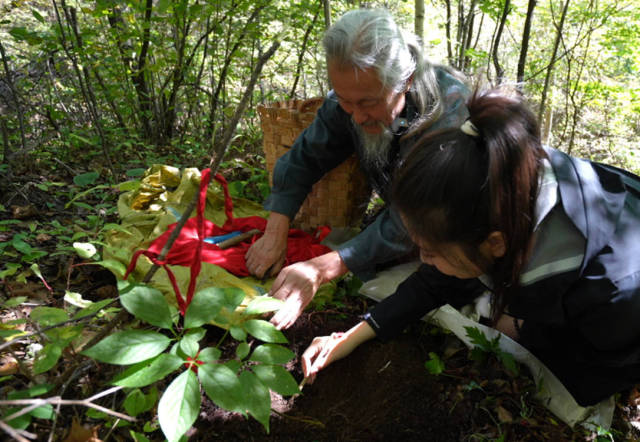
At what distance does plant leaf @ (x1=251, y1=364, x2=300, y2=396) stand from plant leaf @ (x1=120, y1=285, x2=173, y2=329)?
0.23 meters

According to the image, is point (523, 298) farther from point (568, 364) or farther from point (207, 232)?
point (207, 232)

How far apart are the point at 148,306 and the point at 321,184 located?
1.45 meters

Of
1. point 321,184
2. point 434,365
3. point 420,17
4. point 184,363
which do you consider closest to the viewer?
point 184,363

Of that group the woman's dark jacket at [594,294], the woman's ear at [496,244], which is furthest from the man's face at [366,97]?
the woman's ear at [496,244]

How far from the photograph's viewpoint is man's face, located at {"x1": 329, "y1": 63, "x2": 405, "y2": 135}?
4.97ft

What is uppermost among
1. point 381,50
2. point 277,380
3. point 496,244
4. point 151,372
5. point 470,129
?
point 381,50

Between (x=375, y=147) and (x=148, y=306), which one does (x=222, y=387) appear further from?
(x=375, y=147)

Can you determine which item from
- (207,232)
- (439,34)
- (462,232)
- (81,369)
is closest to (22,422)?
(81,369)

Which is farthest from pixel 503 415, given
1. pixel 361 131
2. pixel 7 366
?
pixel 7 366

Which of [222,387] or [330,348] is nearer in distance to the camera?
[222,387]

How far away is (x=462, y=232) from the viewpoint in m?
0.99

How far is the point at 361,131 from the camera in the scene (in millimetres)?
1837

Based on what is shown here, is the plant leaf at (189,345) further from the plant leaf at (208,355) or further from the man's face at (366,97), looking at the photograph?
the man's face at (366,97)

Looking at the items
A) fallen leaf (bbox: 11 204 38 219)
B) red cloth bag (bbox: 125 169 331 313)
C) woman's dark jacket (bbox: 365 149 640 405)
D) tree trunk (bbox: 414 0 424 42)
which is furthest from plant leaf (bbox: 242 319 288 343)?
tree trunk (bbox: 414 0 424 42)
